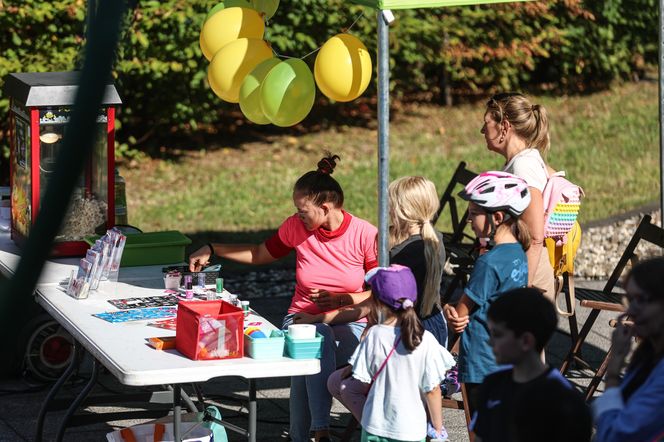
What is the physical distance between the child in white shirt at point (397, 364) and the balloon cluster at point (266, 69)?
1.14 metres

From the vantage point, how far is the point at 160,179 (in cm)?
1107

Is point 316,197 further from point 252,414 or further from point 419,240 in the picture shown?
point 252,414

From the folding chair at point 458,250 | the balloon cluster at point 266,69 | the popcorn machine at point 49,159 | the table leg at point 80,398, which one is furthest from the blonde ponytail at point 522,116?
the table leg at point 80,398

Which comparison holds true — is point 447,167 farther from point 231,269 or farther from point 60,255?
point 60,255

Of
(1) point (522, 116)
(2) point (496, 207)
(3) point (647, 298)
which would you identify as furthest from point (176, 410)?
(1) point (522, 116)

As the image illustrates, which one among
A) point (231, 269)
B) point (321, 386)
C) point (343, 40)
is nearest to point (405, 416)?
point (321, 386)

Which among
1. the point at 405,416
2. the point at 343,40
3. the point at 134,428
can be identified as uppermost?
the point at 343,40

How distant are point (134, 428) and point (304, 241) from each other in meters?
1.13

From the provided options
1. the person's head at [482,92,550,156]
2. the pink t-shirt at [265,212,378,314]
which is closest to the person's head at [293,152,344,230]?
the pink t-shirt at [265,212,378,314]

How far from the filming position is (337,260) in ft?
15.6

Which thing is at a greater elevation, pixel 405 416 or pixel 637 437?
pixel 637 437

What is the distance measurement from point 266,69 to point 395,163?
6783 mm

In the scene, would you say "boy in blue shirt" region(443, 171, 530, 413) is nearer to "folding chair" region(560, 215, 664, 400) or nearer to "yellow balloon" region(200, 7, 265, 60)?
"folding chair" region(560, 215, 664, 400)

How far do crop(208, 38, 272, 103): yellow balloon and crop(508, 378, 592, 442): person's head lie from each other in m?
2.74
